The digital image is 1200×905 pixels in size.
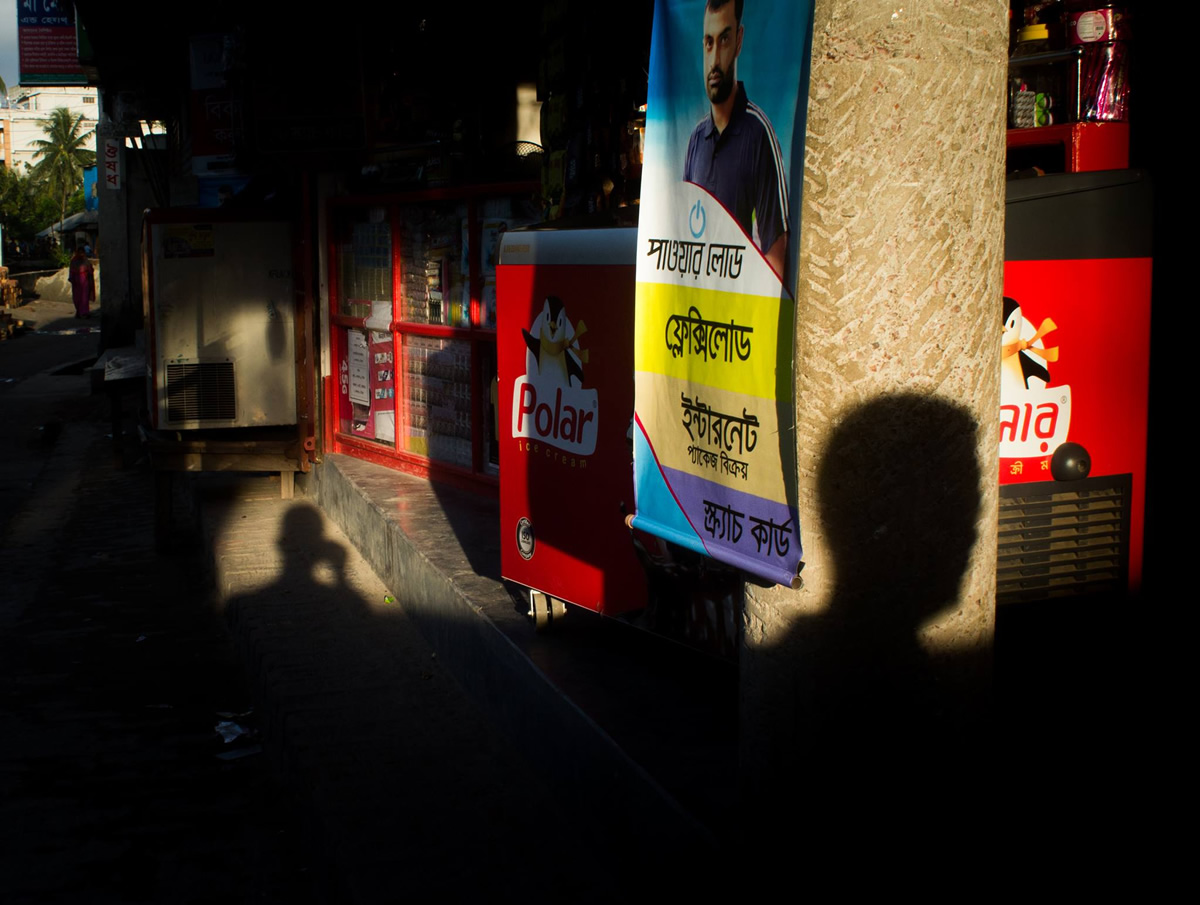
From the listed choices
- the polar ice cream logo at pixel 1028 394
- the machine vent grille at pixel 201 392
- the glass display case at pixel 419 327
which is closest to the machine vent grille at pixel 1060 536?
the polar ice cream logo at pixel 1028 394

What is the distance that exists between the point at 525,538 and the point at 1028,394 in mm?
1784

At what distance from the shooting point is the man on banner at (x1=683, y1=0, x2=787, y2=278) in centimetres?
213

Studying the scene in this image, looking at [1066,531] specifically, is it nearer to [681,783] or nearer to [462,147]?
[681,783]

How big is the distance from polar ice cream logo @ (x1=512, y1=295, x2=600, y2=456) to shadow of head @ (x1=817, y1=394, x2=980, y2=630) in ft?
5.45

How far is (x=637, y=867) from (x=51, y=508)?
322 inches

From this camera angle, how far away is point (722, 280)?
2.28m

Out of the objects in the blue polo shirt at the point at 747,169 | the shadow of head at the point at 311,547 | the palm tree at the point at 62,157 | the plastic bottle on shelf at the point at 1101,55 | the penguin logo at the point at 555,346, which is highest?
the palm tree at the point at 62,157

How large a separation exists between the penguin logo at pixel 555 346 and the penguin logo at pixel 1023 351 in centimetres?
124

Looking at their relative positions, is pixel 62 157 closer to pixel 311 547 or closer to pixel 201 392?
pixel 201 392

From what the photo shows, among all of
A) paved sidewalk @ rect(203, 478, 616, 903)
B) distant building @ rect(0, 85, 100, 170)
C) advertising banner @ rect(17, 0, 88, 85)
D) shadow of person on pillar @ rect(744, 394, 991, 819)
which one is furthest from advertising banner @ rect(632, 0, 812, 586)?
distant building @ rect(0, 85, 100, 170)

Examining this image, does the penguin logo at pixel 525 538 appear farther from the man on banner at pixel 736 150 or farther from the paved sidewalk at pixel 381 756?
the man on banner at pixel 736 150

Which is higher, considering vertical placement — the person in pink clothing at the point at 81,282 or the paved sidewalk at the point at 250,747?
the person in pink clothing at the point at 81,282

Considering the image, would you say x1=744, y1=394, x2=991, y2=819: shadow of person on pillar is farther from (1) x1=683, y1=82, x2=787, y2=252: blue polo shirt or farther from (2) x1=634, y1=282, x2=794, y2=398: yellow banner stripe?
(1) x1=683, y1=82, x2=787, y2=252: blue polo shirt

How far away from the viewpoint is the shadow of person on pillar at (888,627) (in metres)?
2.15
